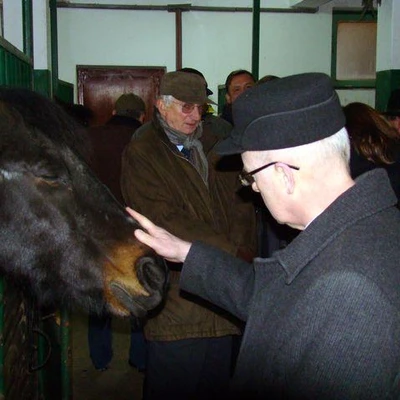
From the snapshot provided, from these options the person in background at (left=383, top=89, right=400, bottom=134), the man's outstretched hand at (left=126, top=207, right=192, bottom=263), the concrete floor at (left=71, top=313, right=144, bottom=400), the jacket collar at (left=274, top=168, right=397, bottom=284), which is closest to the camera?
the jacket collar at (left=274, top=168, right=397, bottom=284)

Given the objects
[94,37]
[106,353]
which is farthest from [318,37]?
[106,353]

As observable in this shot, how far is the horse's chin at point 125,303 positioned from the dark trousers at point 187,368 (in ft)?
1.87

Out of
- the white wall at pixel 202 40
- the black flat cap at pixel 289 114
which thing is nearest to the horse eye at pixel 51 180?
the black flat cap at pixel 289 114

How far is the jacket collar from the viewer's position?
135 centimetres

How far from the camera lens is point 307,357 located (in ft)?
4.21

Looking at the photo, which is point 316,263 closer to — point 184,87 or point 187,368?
point 187,368

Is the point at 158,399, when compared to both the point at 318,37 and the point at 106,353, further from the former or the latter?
the point at 318,37

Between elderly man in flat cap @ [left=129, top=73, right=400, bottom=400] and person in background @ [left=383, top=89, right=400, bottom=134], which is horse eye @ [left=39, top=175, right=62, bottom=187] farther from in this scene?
person in background @ [left=383, top=89, right=400, bottom=134]

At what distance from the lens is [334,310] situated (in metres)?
1.25

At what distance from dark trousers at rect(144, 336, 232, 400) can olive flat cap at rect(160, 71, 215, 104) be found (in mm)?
1212

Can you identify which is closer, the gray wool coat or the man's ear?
the gray wool coat

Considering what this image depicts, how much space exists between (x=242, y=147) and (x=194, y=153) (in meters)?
1.48

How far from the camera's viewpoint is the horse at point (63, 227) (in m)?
2.23

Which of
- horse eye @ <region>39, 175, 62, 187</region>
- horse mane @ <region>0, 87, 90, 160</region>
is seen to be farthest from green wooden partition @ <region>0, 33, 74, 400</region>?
horse eye @ <region>39, 175, 62, 187</region>
